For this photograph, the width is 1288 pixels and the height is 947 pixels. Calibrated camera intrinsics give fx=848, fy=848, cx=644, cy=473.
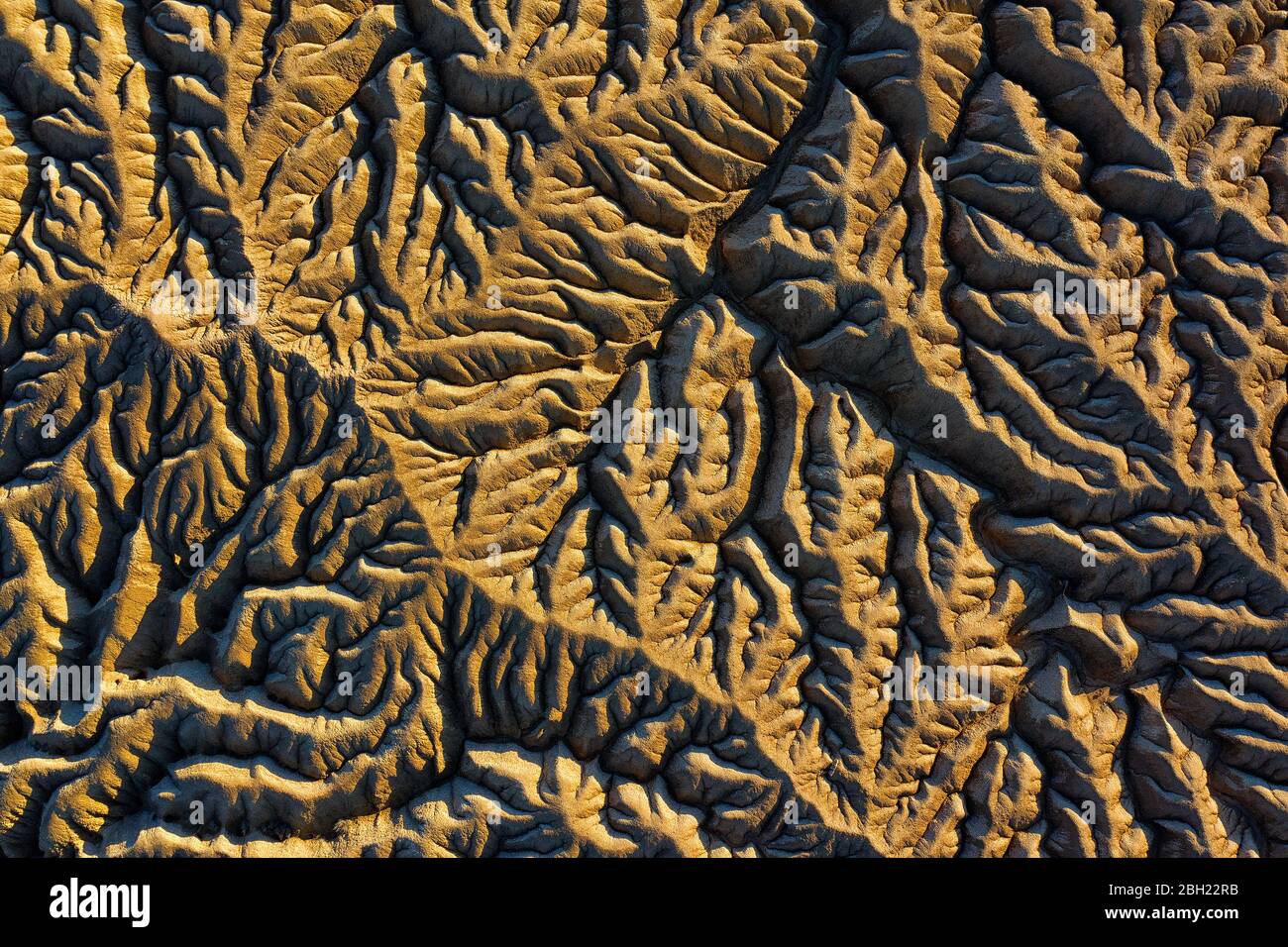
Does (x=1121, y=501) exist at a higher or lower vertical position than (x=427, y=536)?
higher

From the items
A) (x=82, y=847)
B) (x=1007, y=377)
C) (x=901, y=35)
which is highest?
(x=901, y=35)

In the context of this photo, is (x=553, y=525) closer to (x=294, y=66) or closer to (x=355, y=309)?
(x=355, y=309)

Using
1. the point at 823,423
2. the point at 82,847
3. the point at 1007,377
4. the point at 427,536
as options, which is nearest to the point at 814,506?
the point at 823,423

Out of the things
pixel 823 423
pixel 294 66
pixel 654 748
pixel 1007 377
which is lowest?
pixel 654 748

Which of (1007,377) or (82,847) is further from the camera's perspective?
(1007,377)

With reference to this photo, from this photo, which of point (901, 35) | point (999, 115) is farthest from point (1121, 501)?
point (901, 35)

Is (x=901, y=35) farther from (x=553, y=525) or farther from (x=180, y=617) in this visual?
(x=180, y=617)
